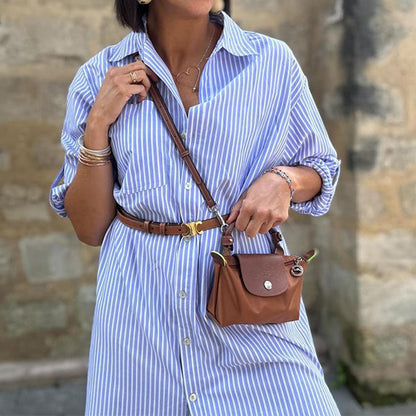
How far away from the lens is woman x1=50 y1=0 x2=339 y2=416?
1365 mm

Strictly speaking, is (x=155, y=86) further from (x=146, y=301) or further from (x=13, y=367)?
(x=13, y=367)

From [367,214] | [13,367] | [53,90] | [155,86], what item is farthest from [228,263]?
[13,367]

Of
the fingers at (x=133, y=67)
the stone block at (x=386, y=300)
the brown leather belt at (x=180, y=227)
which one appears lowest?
the stone block at (x=386, y=300)

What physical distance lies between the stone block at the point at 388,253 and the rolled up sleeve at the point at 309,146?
147cm

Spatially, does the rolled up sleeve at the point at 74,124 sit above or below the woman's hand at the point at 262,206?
above

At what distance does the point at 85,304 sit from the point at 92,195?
75.2 inches

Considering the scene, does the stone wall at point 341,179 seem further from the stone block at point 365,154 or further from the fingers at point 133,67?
the fingers at point 133,67

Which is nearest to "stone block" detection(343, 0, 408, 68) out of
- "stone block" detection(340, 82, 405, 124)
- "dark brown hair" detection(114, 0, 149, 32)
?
"stone block" detection(340, 82, 405, 124)

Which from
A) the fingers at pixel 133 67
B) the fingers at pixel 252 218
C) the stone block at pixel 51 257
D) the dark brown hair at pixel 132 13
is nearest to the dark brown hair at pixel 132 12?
the dark brown hair at pixel 132 13

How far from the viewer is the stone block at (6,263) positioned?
3.13m

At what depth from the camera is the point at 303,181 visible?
1475 mm

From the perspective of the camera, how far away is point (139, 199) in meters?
1.39

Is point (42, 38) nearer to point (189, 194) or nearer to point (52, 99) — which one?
point (52, 99)

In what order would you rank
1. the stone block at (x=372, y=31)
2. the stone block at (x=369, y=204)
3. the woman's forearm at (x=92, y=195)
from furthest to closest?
1. the stone block at (x=369, y=204)
2. the stone block at (x=372, y=31)
3. the woman's forearm at (x=92, y=195)
